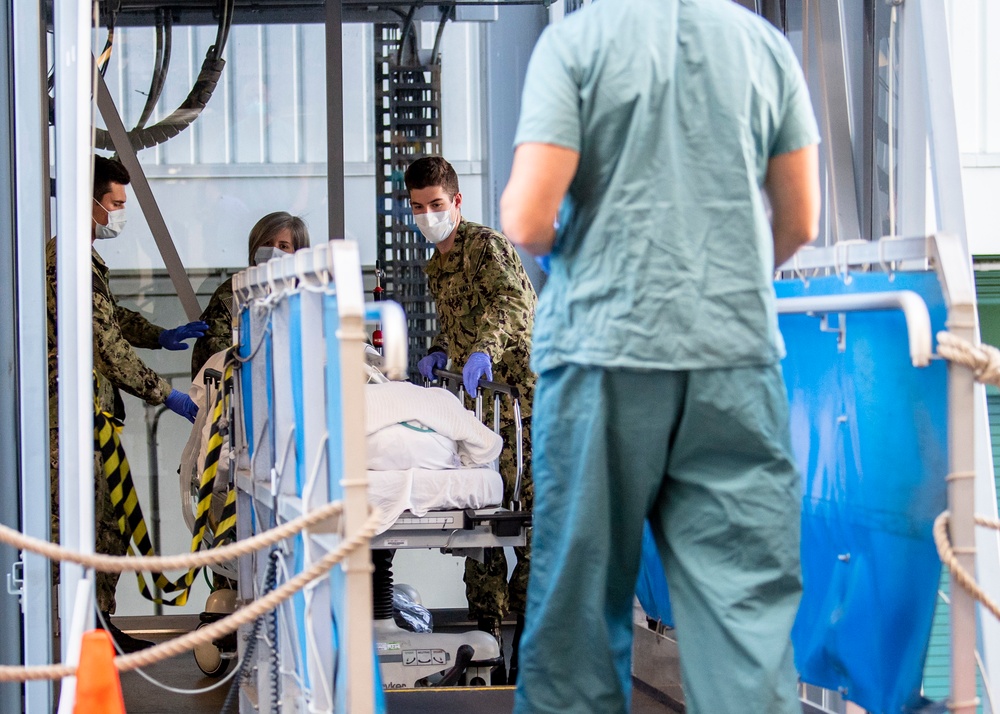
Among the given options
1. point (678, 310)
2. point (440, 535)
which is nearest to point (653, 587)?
point (440, 535)

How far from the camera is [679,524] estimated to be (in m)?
2.14

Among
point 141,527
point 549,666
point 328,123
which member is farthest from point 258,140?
point 549,666

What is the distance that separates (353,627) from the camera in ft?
6.58

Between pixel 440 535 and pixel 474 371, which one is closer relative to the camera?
pixel 440 535

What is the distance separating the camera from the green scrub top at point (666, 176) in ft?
6.66

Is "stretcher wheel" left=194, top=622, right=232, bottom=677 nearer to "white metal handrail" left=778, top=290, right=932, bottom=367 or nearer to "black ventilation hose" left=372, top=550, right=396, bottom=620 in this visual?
"black ventilation hose" left=372, top=550, right=396, bottom=620

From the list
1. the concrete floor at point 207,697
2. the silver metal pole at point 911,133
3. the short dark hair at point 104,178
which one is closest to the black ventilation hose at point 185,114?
the short dark hair at point 104,178


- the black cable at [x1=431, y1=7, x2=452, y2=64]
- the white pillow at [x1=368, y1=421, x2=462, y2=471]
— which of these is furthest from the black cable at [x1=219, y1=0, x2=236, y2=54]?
the white pillow at [x1=368, y1=421, x2=462, y2=471]

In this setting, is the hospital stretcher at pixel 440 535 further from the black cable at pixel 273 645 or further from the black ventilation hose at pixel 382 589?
the black cable at pixel 273 645

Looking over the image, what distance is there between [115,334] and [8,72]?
1796 millimetres

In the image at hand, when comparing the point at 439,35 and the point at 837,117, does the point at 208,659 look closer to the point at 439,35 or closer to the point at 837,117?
the point at 837,117

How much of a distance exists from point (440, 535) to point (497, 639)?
3.99 ft

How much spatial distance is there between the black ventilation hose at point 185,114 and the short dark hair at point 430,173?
1637mm

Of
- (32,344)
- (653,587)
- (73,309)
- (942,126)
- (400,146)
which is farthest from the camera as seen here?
(400,146)
